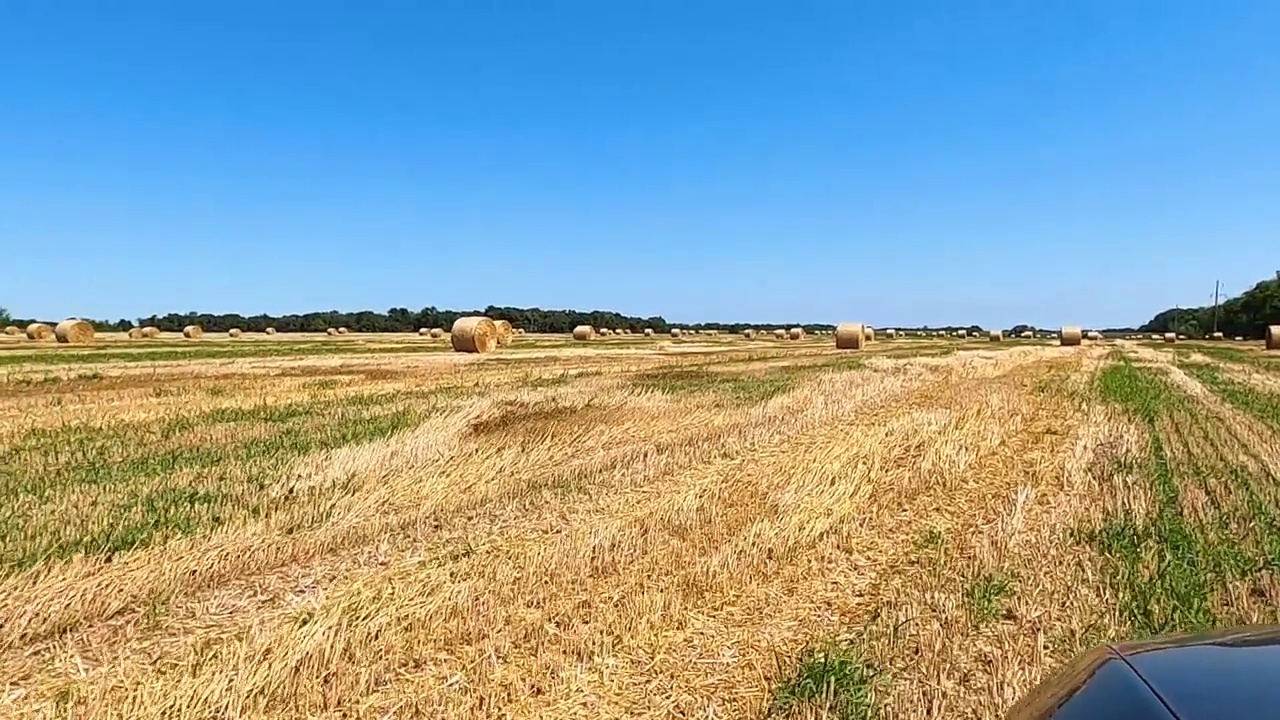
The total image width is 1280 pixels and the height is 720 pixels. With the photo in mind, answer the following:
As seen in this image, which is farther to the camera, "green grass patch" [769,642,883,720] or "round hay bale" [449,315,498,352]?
"round hay bale" [449,315,498,352]

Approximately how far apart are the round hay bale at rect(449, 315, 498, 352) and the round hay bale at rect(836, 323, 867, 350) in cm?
1871

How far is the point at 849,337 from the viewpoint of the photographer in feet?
130

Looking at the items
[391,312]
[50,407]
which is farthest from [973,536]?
[391,312]

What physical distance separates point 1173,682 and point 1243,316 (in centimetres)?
11638

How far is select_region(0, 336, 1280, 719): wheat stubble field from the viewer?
366 cm

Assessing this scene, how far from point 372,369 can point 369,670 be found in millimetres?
18264

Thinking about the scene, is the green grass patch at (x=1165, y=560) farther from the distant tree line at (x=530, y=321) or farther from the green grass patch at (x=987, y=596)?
the distant tree line at (x=530, y=321)

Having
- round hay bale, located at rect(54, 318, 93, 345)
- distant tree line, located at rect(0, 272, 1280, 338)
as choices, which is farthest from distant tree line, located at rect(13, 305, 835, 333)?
round hay bale, located at rect(54, 318, 93, 345)

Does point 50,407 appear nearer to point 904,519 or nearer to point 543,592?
point 543,592

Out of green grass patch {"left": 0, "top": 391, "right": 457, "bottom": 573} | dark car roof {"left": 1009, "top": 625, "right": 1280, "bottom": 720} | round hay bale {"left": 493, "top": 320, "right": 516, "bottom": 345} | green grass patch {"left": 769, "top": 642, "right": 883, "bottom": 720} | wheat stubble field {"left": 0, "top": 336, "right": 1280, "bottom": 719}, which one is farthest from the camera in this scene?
round hay bale {"left": 493, "top": 320, "right": 516, "bottom": 345}

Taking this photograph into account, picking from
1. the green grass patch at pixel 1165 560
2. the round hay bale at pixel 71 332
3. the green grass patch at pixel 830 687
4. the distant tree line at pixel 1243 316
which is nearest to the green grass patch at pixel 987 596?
the green grass patch at pixel 1165 560

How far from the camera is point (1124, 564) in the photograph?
5.11 meters

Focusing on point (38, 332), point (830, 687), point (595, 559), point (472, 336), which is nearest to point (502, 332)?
point (472, 336)

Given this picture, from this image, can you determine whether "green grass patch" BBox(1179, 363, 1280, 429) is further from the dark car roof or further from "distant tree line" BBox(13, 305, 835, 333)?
"distant tree line" BBox(13, 305, 835, 333)
